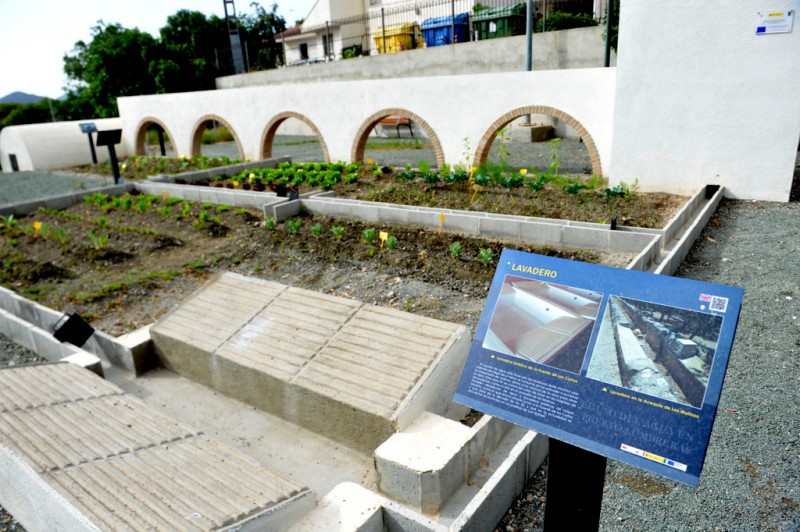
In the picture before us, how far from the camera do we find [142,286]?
7.21 m

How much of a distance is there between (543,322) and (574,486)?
698mm

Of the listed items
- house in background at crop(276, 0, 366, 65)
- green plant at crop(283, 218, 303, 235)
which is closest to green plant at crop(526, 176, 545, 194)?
green plant at crop(283, 218, 303, 235)

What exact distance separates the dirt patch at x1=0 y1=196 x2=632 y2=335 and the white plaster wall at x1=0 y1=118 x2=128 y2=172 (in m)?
11.4

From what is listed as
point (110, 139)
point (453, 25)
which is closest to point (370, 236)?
point (110, 139)

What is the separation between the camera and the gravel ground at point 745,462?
10.2 feet

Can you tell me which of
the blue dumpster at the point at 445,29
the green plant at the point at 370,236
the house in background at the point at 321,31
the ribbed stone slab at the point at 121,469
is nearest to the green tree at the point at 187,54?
the house in background at the point at 321,31

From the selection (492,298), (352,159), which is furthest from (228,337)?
(352,159)

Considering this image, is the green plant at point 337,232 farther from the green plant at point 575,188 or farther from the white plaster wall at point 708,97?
the white plaster wall at point 708,97

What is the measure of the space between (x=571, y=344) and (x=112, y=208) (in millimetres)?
11244

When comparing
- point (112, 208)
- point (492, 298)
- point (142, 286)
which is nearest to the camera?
point (492, 298)

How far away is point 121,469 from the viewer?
3133mm

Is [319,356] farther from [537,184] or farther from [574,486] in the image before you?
[537,184]

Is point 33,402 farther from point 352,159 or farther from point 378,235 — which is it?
point 352,159

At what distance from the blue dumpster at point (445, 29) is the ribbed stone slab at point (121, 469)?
21557mm
